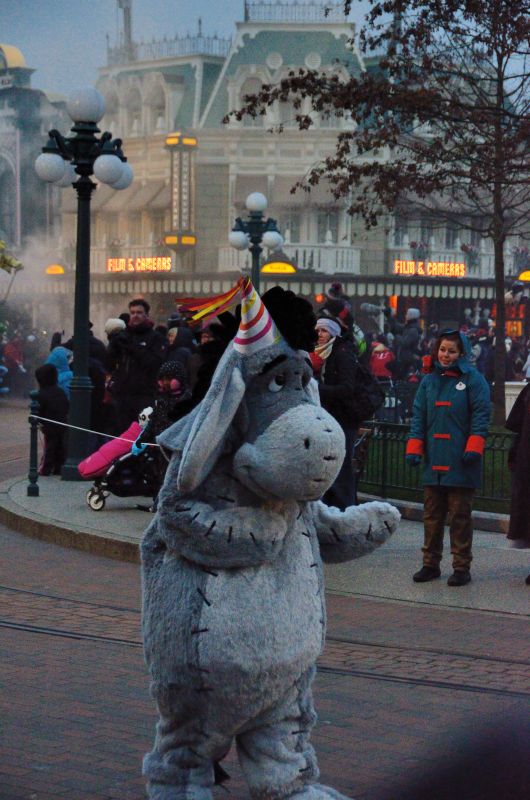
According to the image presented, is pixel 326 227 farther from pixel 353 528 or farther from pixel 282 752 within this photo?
pixel 282 752

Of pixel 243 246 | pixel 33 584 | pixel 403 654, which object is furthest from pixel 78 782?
pixel 243 246

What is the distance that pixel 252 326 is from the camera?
3906 mm

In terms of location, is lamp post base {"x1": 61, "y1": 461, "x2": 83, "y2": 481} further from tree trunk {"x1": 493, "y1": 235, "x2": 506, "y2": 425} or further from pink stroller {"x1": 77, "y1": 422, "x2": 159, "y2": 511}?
tree trunk {"x1": 493, "y1": 235, "x2": 506, "y2": 425}

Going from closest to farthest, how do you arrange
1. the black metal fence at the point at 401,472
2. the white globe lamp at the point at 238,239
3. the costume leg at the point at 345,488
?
the costume leg at the point at 345,488 → the black metal fence at the point at 401,472 → the white globe lamp at the point at 238,239

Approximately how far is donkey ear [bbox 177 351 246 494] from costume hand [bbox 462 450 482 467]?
4.85 meters

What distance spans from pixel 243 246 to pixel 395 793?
19.4m

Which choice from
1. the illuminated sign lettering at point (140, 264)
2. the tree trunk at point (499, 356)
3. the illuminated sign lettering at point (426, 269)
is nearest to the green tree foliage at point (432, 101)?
the tree trunk at point (499, 356)

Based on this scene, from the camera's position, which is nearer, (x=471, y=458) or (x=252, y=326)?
(x=252, y=326)

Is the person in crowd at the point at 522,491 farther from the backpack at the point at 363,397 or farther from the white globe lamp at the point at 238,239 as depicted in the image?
the white globe lamp at the point at 238,239

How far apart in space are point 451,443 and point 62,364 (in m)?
7.70

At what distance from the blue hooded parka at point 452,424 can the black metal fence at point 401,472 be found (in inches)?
115

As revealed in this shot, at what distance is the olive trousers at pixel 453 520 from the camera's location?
343 inches

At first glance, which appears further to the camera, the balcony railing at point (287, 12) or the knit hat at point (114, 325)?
the balcony railing at point (287, 12)

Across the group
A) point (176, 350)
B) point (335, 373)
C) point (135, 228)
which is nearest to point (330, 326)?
point (335, 373)
